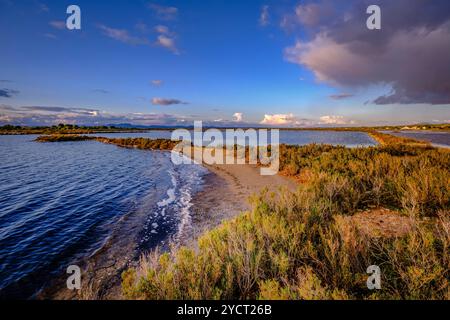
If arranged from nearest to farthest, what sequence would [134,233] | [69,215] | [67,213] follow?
1. [134,233]
2. [69,215]
3. [67,213]

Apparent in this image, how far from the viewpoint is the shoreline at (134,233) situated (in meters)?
5.26

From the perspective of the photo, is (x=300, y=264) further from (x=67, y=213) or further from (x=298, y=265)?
(x=67, y=213)

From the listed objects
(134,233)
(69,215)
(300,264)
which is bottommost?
(134,233)

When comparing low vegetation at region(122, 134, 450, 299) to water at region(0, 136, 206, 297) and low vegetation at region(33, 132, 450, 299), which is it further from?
water at region(0, 136, 206, 297)

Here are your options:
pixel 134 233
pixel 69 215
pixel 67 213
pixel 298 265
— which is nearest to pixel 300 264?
pixel 298 265

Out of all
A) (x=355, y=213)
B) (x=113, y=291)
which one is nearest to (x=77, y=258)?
(x=113, y=291)

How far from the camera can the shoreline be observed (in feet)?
17.3

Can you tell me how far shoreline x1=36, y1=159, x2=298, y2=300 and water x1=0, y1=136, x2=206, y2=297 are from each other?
383mm

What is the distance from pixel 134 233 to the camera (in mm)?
8523

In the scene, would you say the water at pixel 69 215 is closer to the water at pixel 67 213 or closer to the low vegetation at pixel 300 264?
the water at pixel 67 213

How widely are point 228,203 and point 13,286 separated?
8148 mm

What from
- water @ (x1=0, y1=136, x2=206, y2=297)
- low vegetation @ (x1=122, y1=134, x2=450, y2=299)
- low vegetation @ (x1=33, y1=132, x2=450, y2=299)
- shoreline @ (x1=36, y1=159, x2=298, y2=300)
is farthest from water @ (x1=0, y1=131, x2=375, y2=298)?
low vegetation @ (x1=122, y1=134, x2=450, y2=299)

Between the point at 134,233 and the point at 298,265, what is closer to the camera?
the point at 298,265

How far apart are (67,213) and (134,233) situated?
3.98 meters
